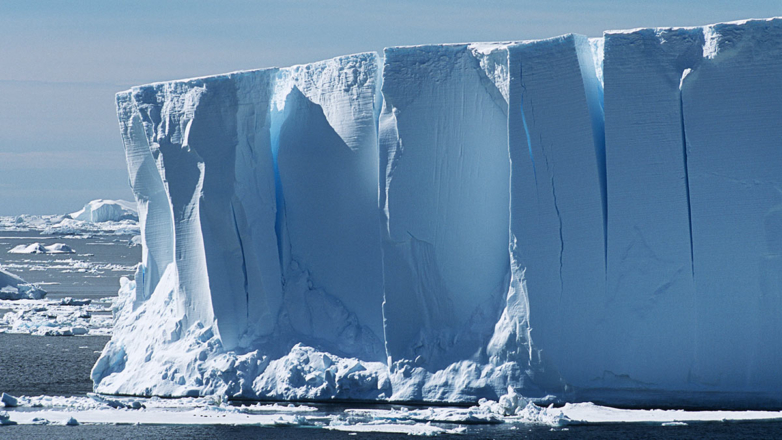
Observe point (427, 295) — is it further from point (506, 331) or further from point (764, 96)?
point (764, 96)

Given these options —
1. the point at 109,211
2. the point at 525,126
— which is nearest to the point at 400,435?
the point at 525,126

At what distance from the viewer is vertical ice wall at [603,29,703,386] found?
36.2ft

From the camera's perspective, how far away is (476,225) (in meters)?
12.1

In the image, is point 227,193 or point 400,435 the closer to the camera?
point 400,435

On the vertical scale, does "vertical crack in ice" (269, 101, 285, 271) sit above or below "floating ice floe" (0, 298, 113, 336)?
above

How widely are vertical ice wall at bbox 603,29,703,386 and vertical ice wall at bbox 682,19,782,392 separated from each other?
0.13 m

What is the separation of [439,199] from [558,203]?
4.75ft

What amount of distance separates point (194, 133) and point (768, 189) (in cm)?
680

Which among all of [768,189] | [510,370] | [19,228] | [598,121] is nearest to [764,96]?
[768,189]

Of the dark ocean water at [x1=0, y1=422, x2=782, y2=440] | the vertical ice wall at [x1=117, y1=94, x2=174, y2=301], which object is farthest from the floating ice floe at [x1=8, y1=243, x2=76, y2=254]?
the dark ocean water at [x1=0, y1=422, x2=782, y2=440]

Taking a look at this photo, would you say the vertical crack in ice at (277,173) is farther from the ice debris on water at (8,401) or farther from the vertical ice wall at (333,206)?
the ice debris on water at (8,401)

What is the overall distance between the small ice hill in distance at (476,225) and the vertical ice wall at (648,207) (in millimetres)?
23

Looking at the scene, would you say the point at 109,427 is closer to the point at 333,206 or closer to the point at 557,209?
the point at 333,206

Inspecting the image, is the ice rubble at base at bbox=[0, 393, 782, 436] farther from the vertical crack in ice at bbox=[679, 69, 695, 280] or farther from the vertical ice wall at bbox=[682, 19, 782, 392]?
the vertical crack in ice at bbox=[679, 69, 695, 280]
